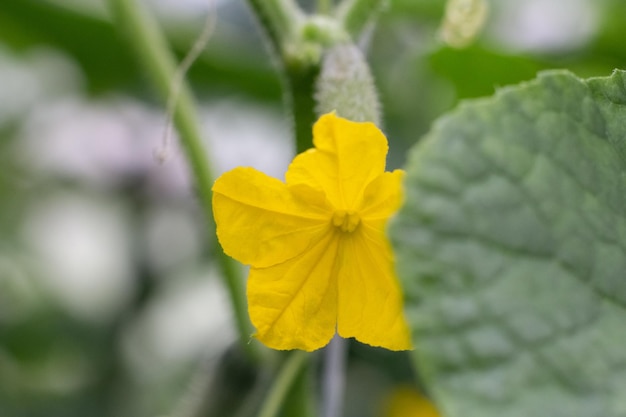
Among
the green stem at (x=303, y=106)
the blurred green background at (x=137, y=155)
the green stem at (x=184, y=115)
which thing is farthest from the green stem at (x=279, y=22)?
the blurred green background at (x=137, y=155)

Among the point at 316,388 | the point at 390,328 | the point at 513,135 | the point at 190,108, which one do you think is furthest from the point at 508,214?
the point at 316,388

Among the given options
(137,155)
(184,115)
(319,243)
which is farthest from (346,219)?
(137,155)

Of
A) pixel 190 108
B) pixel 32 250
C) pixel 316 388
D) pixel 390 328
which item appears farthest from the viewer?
pixel 32 250

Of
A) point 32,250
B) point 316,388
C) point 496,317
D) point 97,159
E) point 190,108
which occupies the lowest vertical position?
point 496,317

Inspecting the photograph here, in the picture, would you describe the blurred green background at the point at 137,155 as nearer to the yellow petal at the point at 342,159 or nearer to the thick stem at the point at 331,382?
the thick stem at the point at 331,382

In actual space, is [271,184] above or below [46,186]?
below

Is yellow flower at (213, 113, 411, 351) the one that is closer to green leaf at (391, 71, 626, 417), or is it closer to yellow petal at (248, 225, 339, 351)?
yellow petal at (248, 225, 339, 351)

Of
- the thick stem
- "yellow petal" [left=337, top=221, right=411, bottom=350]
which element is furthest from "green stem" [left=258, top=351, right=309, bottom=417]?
"yellow petal" [left=337, top=221, right=411, bottom=350]

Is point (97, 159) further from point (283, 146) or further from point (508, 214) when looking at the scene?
point (508, 214)
